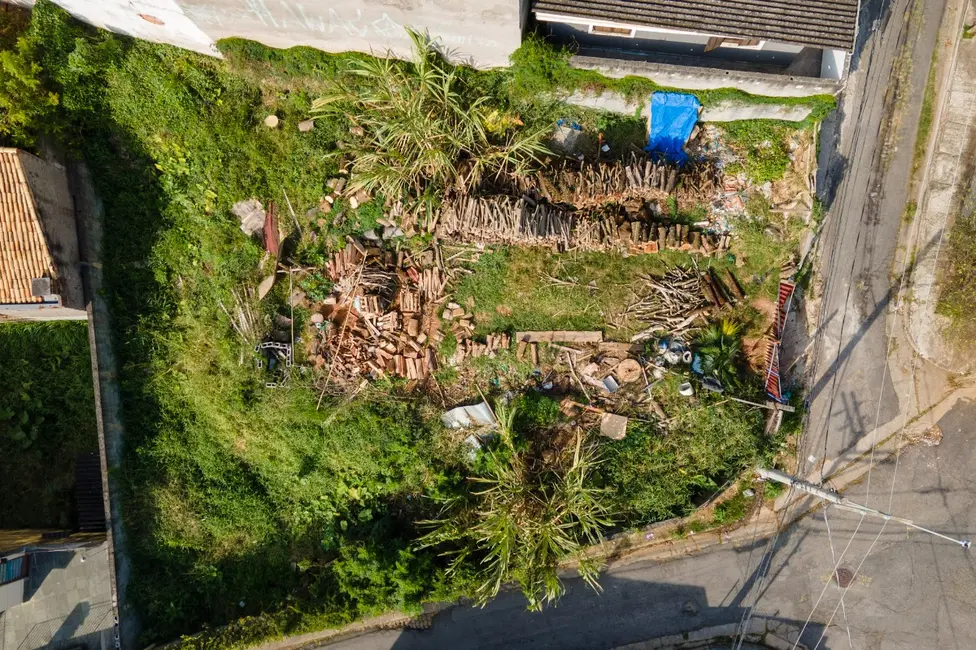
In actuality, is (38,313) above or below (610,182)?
below

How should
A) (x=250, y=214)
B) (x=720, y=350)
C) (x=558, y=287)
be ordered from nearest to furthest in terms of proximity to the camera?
(x=720, y=350) < (x=250, y=214) < (x=558, y=287)

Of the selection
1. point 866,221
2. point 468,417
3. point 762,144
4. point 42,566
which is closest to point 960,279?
point 866,221

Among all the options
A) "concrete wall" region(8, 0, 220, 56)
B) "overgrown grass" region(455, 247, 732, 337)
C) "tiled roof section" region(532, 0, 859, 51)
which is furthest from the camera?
"overgrown grass" region(455, 247, 732, 337)

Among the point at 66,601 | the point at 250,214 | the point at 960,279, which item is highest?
the point at 250,214

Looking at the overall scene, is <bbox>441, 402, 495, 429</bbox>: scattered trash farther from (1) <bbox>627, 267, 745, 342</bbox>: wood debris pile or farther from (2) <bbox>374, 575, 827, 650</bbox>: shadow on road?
(2) <bbox>374, 575, 827, 650</bbox>: shadow on road

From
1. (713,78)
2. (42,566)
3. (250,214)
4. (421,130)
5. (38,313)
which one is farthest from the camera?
(42,566)

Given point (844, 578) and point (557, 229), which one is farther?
point (844, 578)

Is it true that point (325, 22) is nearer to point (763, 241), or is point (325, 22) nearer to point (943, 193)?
point (763, 241)

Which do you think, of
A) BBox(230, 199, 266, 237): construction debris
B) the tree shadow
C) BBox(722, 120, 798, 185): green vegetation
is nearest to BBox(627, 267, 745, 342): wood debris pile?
BBox(722, 120, 798, 185): green vegetation
